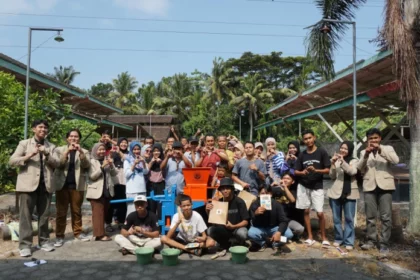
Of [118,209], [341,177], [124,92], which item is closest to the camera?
[341,177]

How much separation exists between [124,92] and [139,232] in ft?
134

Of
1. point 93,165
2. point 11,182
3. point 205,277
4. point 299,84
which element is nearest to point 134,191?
point 93,165

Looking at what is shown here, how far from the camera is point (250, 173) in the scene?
5930 millimetres

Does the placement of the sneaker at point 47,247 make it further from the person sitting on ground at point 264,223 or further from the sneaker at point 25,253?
the person sitting on ground at point 264,223

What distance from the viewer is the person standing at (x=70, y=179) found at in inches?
220

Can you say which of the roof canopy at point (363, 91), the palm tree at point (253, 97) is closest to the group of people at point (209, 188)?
the roof canopy at point (363, 91)

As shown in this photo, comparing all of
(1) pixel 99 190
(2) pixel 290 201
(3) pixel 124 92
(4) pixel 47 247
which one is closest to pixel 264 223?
(2) pixel 290 201

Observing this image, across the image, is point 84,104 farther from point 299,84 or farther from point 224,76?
point 299,84

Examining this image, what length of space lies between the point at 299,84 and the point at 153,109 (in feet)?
57.1

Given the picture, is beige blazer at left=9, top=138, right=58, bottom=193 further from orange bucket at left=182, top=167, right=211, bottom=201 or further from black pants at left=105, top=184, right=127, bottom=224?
orange bucket at left=182, top=167, right=211, bottom=201

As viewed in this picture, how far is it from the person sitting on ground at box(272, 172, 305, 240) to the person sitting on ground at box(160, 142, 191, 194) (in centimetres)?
174

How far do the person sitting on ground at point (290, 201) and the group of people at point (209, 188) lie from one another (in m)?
0.02

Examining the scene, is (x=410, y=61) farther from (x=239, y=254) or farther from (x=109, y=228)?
(x=109, y=228)

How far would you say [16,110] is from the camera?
7602 millimetres
